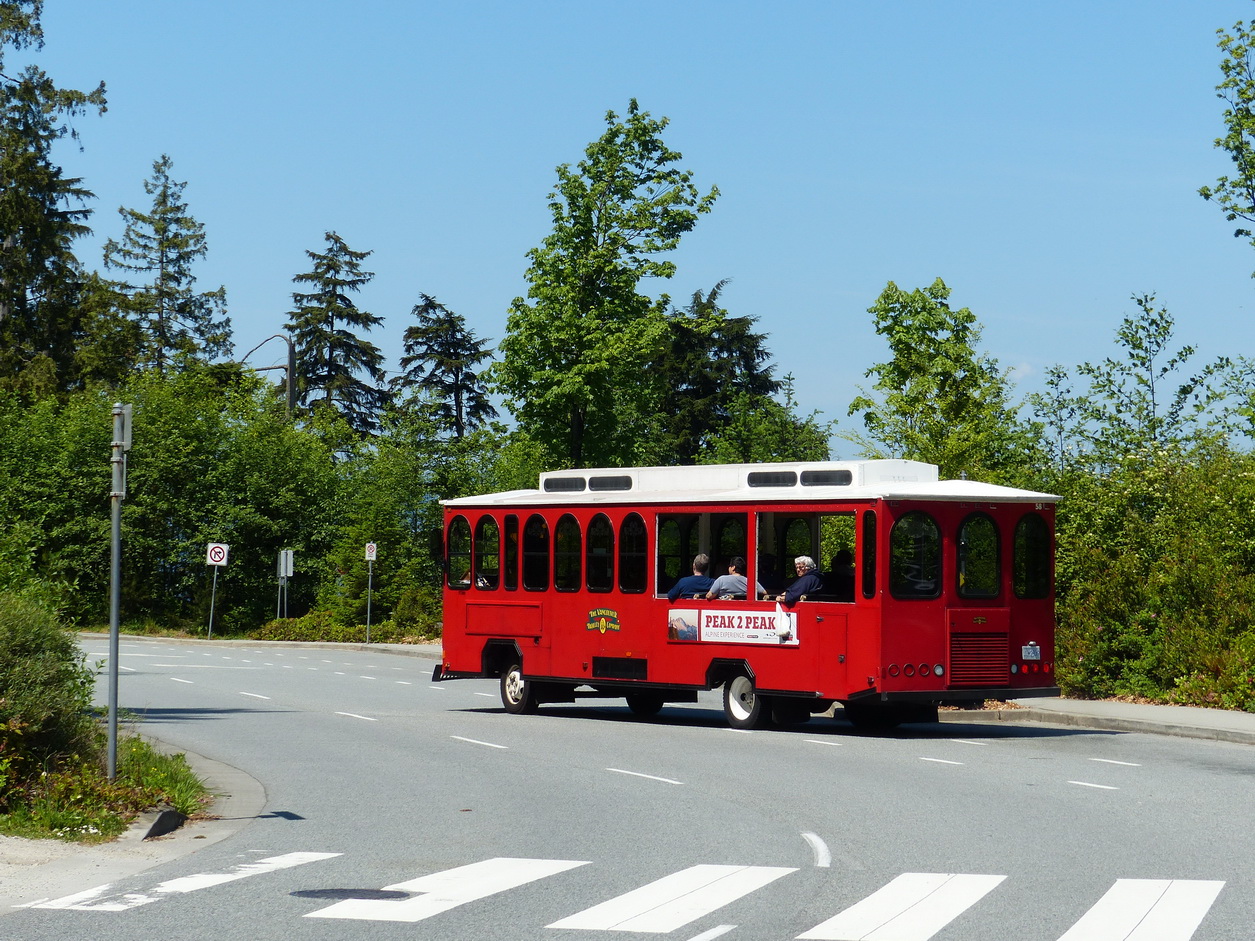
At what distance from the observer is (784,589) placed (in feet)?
65.3

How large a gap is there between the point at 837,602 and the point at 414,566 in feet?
97.0

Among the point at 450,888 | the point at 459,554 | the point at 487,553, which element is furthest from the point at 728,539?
the point at 450,888

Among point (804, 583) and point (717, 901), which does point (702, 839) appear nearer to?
point (717, 901)

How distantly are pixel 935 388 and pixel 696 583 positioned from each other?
21.9 metres

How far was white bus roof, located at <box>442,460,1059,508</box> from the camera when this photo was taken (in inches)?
742

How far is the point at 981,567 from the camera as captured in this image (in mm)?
19297

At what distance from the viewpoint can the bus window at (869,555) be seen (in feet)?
60.7

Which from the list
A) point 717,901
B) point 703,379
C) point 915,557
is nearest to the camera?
point 717,901

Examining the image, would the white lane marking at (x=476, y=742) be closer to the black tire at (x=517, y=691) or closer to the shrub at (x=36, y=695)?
the black tire at (x=517, y=691)

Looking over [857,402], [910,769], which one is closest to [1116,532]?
[910,769]

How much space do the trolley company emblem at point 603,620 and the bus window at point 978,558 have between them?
4492 mm

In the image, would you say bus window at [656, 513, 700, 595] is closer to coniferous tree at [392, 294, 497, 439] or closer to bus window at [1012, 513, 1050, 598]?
bus window at [1012, 513, 1050, 598]

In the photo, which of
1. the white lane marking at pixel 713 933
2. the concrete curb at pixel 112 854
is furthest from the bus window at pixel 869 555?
the white lane marking at pixel 713 933

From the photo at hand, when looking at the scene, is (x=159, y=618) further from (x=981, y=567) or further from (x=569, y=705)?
(x=981, y=567)
